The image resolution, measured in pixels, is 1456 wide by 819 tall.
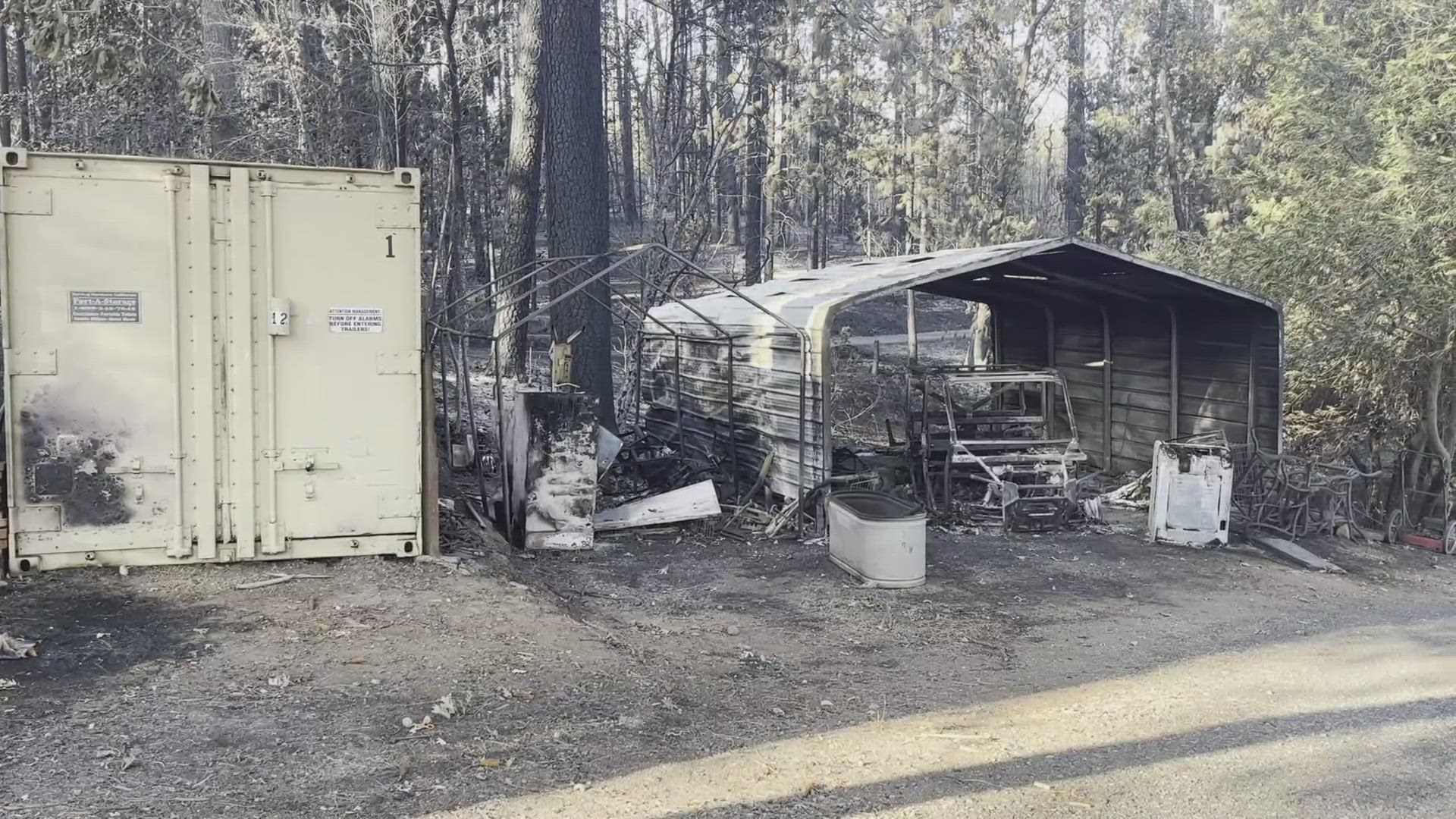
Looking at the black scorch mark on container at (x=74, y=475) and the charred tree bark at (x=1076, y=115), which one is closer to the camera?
the black scorch mark on container at (x=74, y=475)

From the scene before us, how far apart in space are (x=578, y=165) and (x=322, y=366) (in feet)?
22.0

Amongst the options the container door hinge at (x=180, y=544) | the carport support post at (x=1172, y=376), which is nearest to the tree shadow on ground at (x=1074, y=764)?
the container door hinge at (x=180, y=544)

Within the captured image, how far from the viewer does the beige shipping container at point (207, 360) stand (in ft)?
21.4

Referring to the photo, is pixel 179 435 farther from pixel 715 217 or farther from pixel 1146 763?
pixel 715 217

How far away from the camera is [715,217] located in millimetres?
33781

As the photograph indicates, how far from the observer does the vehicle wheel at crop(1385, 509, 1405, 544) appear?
11.5m

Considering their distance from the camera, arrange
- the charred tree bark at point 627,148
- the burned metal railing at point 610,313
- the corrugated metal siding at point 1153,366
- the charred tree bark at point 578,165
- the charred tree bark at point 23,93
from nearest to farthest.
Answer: the burned metal railing at point 610,313, the corrugated metal siding at point 1153,366, the charred tree bark at point 578,165, the charred tree bark at point 23,93, the charred tree bark at point 627,148

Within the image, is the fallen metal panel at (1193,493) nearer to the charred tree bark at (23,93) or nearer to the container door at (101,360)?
the container door at (101,360)

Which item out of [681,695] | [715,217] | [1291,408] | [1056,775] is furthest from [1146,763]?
[715,217]

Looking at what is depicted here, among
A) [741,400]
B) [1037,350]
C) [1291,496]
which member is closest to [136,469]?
[741,400]

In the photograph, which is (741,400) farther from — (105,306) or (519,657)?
(105,306)

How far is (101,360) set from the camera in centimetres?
661

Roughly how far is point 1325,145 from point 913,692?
12097mm

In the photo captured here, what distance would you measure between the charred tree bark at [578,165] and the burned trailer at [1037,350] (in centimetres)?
129
